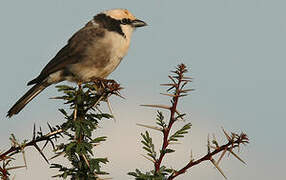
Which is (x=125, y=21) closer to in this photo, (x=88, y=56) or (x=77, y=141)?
(x=88, y=56)

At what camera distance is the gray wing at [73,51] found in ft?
27.8

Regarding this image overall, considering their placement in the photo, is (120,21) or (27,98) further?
(120,21)

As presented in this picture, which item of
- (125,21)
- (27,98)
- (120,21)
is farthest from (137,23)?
(27,98)

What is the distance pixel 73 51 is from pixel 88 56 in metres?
0.42

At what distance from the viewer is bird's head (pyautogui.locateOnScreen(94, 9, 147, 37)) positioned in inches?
358

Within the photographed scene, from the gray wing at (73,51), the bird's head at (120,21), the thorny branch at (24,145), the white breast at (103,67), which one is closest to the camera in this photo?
the thorny branch at (24,145)

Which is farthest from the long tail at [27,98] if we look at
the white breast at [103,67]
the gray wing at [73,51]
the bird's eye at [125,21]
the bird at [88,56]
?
the bird's eye at [125,21]

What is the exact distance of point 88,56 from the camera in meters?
8.35

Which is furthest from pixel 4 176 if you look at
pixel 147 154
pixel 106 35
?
pixel 106 35

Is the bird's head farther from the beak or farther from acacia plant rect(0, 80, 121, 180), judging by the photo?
acacia plant rect(0, 80, 121, 180)

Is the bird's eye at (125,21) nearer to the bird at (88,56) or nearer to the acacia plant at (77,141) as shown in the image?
the bird at (88,56)

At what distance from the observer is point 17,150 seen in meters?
3.67

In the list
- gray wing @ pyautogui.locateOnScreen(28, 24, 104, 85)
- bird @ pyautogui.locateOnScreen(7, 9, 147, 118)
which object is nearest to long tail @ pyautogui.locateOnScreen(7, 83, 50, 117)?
bird @ pyautogui.locateOnScreen(7, 9, 147, 118)

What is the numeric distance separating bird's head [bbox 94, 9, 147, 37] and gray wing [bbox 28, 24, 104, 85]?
33cm
